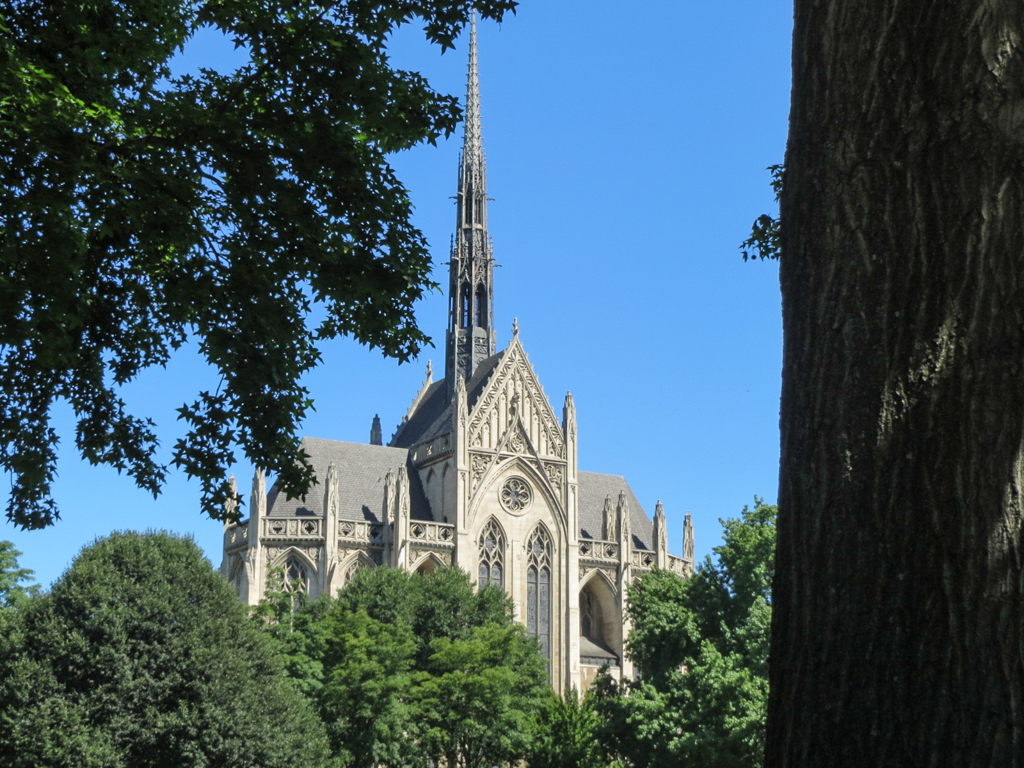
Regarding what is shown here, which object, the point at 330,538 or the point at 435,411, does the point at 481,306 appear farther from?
the point at 330,538

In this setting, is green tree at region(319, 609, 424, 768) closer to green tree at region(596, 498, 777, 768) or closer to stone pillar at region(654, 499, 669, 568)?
green tree at region(596, 498, 777, 768)

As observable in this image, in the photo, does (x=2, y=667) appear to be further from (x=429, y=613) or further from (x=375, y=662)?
(x=429, y=613)

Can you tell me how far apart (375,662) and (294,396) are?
2875cm

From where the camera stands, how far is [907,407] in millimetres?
4191

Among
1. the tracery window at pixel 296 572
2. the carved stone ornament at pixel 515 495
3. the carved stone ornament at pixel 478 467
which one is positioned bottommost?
the tracery window at pixel 296 572

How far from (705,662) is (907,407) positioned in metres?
30.6

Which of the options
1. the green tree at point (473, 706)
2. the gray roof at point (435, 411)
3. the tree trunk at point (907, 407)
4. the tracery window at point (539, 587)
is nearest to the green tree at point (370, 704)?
the green tree at point (473, 706)

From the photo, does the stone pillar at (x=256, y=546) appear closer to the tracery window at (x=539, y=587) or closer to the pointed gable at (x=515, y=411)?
the pointed gable at (x=515, y=411)

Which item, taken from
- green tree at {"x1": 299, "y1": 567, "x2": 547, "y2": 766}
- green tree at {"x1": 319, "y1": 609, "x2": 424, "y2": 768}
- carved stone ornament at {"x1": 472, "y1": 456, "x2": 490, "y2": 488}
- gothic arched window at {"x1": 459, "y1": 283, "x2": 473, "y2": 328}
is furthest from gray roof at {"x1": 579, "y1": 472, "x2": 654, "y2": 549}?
green tree at {"x1": 319, "y1": 609, "x2": 424, "y2": 768}

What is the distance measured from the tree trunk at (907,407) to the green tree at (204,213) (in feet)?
25.7

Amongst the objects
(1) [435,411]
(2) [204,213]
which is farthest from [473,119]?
(2) [204,213]

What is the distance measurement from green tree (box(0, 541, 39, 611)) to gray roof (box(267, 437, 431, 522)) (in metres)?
12.4

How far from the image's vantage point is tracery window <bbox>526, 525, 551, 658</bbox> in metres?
61.2

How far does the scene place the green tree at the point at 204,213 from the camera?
35.7ft
